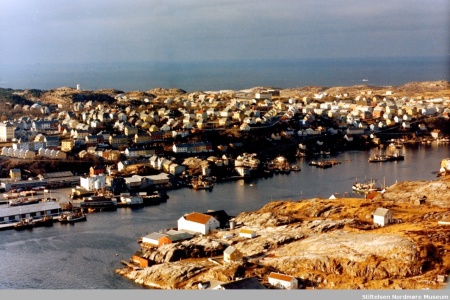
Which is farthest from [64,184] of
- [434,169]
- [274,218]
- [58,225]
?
[434,169]

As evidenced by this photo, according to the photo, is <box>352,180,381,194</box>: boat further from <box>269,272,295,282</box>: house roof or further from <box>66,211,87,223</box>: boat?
<box>269,272,295,282</box>: house roof

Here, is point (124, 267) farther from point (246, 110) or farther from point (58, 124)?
point (246, 110)

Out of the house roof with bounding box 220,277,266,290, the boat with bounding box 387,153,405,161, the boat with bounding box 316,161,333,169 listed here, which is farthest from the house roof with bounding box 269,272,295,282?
the boat with bounding box 387,153,405,161

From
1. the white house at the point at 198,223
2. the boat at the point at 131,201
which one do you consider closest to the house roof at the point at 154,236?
the white house at the point at 198,223

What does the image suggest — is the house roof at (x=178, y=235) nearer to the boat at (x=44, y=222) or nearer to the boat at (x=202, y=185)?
the boat at (x=44, y=222)

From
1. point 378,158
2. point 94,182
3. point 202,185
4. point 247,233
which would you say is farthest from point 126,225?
point 378,158

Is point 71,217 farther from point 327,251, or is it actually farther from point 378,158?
point 378,158
